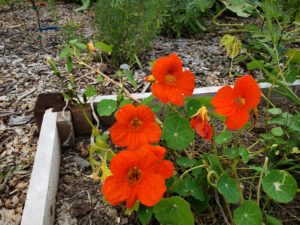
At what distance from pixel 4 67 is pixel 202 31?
133 centimetres

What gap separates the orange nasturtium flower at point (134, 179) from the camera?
0.79 metres

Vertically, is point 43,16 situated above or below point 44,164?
below

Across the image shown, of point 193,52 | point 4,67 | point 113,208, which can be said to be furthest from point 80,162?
point 193,52

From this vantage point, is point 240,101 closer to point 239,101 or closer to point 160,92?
point 239,101

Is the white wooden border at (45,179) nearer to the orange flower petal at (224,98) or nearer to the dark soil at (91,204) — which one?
the dark soil at (91,204)

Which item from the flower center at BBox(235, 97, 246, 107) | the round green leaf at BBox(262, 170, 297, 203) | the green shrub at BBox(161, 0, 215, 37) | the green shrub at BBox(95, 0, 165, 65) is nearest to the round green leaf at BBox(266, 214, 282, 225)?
the round green leaf at BBox(262, 170, 297, 203)

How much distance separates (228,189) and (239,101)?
0.26 meters

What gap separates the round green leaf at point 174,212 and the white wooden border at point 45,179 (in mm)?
346

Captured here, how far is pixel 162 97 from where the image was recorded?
0.96 metres

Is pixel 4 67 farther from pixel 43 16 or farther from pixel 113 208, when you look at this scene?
pixel 113 208

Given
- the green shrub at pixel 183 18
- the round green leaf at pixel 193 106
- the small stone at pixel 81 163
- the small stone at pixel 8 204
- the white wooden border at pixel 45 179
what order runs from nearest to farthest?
the white wooden border at pixel 45 179 < the round green leaf at pixel 193 106 < the small stone at pixel 8 204 < the small stone at pixel 81 163 < the green shrub at pixel 183 18

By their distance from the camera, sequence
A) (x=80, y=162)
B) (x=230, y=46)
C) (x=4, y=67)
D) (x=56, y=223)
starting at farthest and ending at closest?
(x=4, y=67) → (x=230, y=46) → (x=80, y=162) → (x=56, y=223)

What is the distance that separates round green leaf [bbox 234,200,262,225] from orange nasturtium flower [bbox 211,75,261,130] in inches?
9.0

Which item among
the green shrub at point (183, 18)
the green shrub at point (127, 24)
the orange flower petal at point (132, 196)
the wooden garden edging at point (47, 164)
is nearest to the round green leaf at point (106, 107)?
the wooden garden edging at point (47, 164)
